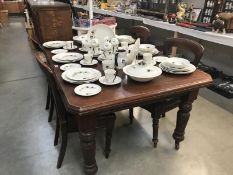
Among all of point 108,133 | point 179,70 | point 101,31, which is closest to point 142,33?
point 101,31

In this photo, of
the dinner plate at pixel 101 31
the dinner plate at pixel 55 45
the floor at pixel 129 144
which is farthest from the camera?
the dinner plate at pixel 55 45

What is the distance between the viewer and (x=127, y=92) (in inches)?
49.2

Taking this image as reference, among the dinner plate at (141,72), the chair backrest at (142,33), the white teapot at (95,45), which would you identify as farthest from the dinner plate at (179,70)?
the chair backrest at (142,33)

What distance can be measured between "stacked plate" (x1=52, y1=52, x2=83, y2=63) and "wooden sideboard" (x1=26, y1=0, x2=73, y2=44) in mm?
692

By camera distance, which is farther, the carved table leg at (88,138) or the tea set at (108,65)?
the tea set at (108,65)

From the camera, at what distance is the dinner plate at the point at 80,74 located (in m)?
1.38

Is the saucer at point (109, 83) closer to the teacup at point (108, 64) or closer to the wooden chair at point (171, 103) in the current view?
the teacup at point (108, 64)

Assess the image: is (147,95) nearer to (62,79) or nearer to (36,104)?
(62,79)

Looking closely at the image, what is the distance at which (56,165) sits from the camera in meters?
1.73

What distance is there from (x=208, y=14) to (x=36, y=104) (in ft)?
9.04

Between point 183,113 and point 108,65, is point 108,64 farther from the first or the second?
point 183,113

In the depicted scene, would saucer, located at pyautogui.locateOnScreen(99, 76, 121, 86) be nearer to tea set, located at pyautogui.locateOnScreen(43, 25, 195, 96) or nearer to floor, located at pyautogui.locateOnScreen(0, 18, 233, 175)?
tea set, located at pyautogui.locateOnScreen(43, 25, 195, 96)

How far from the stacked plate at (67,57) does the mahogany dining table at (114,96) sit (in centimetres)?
19

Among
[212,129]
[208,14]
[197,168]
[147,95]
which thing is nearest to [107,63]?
[147,95]
